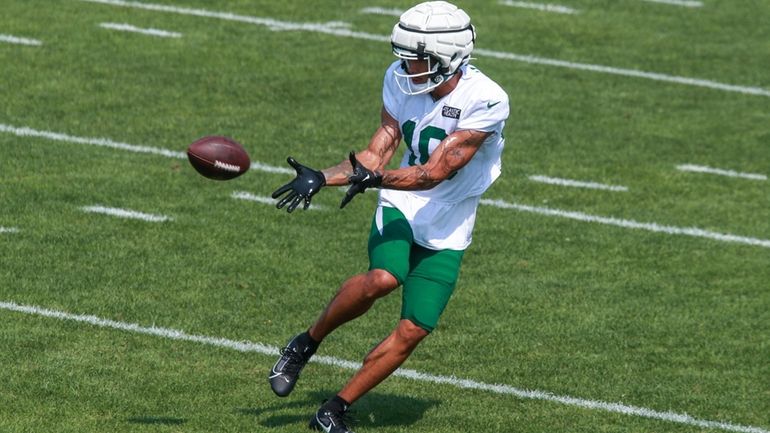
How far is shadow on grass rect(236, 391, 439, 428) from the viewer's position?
299 inches

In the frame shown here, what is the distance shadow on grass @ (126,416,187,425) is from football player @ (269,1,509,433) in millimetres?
475

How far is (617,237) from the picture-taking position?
35.6 feet

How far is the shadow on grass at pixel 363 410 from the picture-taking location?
24.9 feet

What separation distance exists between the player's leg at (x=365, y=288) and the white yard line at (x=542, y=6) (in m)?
9.30

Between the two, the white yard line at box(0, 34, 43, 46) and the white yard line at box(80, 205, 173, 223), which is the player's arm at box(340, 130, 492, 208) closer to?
the white yard line at box(80, 205, 173, 223)

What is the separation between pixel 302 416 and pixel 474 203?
128cm

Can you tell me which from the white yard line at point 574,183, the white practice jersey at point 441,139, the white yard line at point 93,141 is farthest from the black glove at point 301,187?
the white yard line at point 574,183

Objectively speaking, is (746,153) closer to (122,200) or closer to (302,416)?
(122,200)

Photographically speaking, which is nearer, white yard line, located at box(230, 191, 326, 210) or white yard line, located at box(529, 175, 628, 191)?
white yard line, located at box(230, 191, 326, 210)

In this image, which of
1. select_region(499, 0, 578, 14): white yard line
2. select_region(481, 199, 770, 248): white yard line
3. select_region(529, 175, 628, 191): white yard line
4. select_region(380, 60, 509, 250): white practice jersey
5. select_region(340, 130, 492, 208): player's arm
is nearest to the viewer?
select_region(340, 130, 492, 208): player's arm

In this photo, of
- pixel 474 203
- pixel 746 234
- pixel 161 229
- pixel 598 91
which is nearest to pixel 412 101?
pixel 474 203

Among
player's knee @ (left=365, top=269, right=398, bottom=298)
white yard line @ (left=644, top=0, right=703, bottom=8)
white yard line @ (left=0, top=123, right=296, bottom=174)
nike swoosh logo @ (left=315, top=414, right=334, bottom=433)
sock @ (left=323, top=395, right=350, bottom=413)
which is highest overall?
player's knee @ (left=365, top=269, right=398, bottom=298)

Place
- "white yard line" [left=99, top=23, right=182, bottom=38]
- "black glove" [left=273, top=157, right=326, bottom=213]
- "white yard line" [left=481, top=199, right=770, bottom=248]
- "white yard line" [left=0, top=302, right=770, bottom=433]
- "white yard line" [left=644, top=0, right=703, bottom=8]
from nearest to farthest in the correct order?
"black glove" [left=273, top=157, right=326, bottom=213]
"white yard line" [left=0, top=302, right=770, bottom=433]
"white yard line" [left=481, top=199, right=770, bottom=248]
"white yard line" [left=99, top=23, right=182, bottom=38]
"white yard line" [left=644, top=0, right=703, bottom=8]

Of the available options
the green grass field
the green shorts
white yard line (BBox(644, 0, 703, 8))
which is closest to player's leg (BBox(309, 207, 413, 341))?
the green shorts
